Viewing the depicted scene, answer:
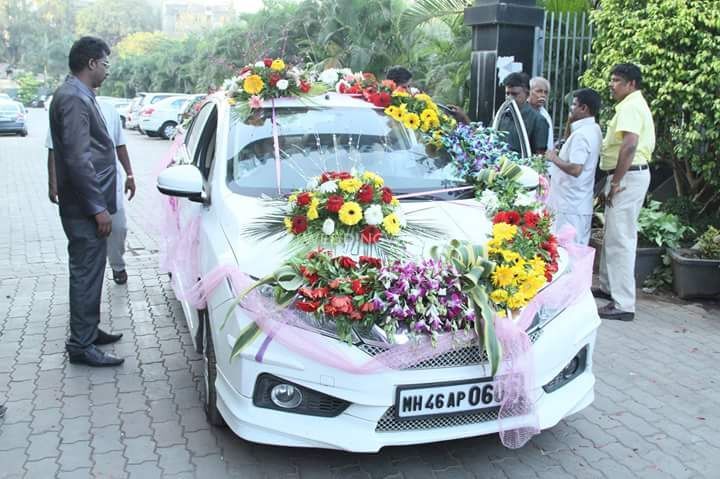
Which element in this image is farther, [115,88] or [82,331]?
[115,88]

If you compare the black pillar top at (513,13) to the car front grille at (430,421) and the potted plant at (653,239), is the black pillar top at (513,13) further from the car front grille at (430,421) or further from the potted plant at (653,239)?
the car front grille at (430,421)

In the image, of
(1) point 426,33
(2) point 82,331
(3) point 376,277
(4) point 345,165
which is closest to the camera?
(3) point 376,277

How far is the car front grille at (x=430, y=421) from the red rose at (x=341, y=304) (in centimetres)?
48

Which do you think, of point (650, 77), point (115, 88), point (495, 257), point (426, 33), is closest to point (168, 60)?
point (115, 88)

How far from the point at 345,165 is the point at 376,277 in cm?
123

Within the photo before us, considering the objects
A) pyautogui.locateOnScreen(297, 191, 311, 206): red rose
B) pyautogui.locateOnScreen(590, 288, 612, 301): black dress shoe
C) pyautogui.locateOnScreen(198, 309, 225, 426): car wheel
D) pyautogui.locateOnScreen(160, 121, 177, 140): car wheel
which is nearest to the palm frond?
pyautogui.locateOnScreen(590, 288, 612, 301): black dress shoe

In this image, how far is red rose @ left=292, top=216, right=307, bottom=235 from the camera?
11.3 feet

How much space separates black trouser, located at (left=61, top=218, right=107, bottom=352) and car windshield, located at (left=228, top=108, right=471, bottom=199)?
1.08 metres

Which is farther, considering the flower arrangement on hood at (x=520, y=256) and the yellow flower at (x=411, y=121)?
the yellow flower at (x=411, y=121)

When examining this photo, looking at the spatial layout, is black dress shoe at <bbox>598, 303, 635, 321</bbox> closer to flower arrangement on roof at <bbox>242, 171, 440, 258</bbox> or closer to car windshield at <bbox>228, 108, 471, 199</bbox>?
car windshield at <bbox>228, 108, 471, 199</bbox>

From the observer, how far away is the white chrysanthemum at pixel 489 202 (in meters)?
3.91

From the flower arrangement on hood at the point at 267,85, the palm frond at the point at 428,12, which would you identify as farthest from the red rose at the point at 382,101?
the palm frond at the point at 428,12

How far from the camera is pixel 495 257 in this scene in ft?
11.1

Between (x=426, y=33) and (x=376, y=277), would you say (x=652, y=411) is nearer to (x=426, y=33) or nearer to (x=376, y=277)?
(x=376, y=277)
